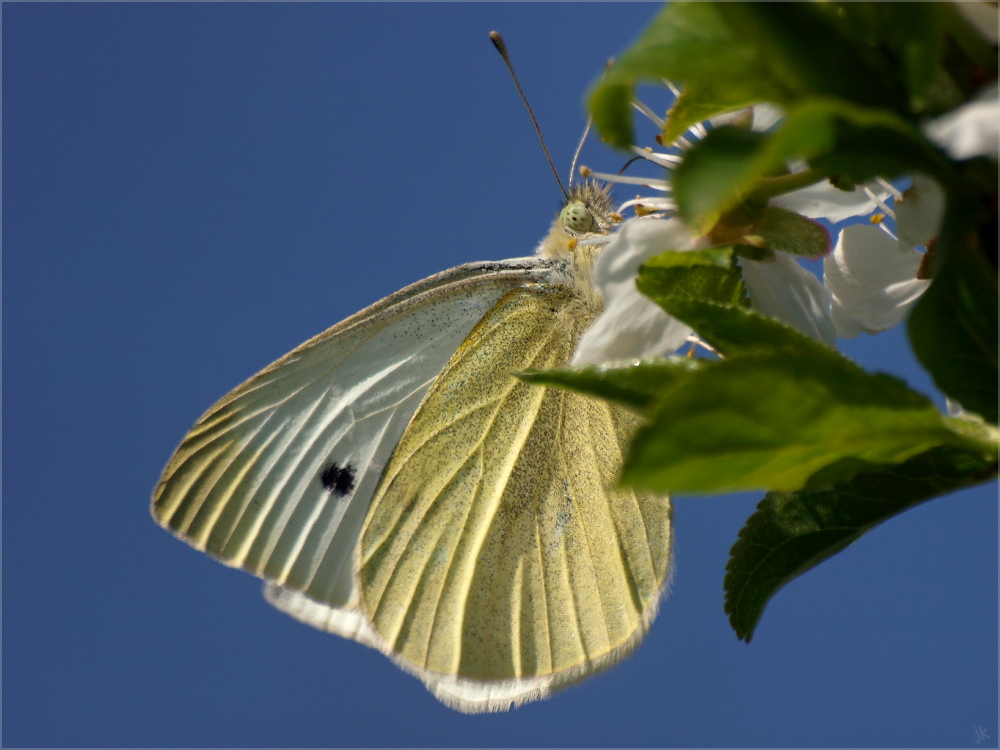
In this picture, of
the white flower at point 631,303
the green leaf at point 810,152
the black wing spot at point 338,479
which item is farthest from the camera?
the black wing spot at point 338,479

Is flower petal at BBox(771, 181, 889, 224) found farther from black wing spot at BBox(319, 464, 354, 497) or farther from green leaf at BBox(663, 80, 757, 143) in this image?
black wing spot at BBox(319, 464, 354, 497)

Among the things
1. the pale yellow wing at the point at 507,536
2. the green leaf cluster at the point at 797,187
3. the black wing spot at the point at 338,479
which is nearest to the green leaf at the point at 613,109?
the green leaf cluster at the point at 797,187

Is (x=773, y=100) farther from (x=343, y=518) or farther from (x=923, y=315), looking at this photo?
(x=343, y=518)

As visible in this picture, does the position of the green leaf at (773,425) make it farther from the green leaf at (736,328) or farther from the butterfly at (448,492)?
the butterfly at (448,492)

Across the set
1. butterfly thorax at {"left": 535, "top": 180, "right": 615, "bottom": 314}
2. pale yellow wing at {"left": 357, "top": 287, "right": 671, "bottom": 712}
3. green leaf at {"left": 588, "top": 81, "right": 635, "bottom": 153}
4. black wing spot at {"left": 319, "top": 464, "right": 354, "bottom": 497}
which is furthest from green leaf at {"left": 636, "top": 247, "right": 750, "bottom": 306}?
black wing spot at {"left": 319, "top": 464, "right": 354, "bottom": 497}

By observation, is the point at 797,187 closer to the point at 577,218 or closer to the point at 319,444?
the point at 577,218
